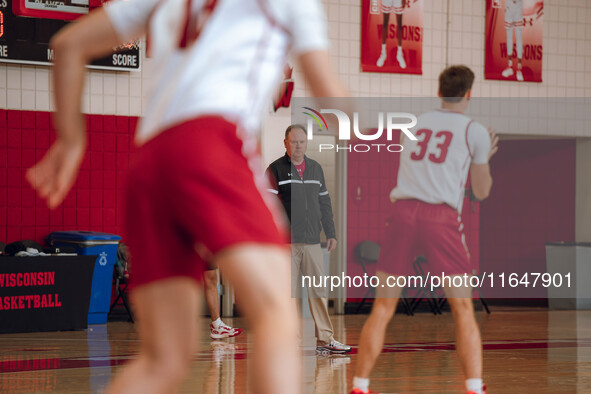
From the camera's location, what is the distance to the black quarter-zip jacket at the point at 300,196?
7684 millimetres

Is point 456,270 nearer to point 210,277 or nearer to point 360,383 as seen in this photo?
point 360,383

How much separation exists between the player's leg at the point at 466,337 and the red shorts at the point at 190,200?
8.12 feet

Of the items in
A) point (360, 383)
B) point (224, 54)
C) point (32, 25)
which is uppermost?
point (32, 25)

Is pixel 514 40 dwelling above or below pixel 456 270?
above

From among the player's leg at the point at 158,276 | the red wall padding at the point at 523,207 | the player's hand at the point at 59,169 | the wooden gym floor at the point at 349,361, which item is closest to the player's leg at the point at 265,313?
the player's leg at the point at 158,276

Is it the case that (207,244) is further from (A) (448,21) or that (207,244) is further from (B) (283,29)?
(A) (448,21)

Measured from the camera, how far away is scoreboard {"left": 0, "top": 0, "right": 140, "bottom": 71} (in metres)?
10.4

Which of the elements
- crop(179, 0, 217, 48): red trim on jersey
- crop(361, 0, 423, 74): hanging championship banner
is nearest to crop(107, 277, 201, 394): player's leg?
crop(179, 0, 217, 48): red trim on jersey

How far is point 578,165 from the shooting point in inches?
568

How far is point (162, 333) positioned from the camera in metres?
2.15

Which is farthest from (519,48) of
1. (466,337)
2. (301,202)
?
(466,337)

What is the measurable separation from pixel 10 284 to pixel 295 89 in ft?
15.5

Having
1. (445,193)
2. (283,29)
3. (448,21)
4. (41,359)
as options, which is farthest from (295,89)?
(283,29)

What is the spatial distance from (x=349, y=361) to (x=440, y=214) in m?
2.84
